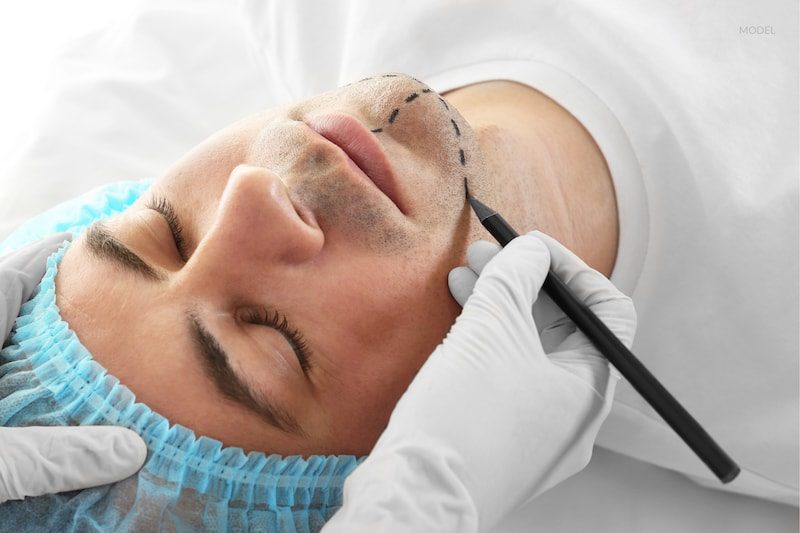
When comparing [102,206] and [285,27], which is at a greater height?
[285,27]

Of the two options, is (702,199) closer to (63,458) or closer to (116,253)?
(116,253)

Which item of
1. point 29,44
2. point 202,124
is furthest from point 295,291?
point 29,44

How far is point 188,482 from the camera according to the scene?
0.96 m

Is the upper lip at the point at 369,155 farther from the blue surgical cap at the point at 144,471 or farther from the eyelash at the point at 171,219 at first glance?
the blue surgical cap at the point at 144,471

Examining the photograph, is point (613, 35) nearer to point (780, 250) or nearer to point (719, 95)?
point (719, 95)

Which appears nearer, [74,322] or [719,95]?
[74,322]

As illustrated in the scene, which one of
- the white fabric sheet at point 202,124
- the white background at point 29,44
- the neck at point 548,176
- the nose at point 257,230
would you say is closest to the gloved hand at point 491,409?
the neck at point 548,176

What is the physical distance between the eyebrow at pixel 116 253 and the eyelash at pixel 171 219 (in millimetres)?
80

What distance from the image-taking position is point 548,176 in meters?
1.21

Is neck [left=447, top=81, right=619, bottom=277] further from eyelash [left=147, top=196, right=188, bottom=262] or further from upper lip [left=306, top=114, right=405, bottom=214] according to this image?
eyelash [left=147, top=196, right=188, bottom=262]

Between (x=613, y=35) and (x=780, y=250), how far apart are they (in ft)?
1.61

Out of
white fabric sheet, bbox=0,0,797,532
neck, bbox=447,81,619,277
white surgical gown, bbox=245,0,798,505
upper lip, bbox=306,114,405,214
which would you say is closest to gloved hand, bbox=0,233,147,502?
upper lip, bbox=306,114,405,214

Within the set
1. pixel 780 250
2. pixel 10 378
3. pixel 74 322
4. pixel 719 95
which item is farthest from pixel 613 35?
pixel 10 378

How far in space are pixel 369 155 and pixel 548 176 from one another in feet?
1.17
